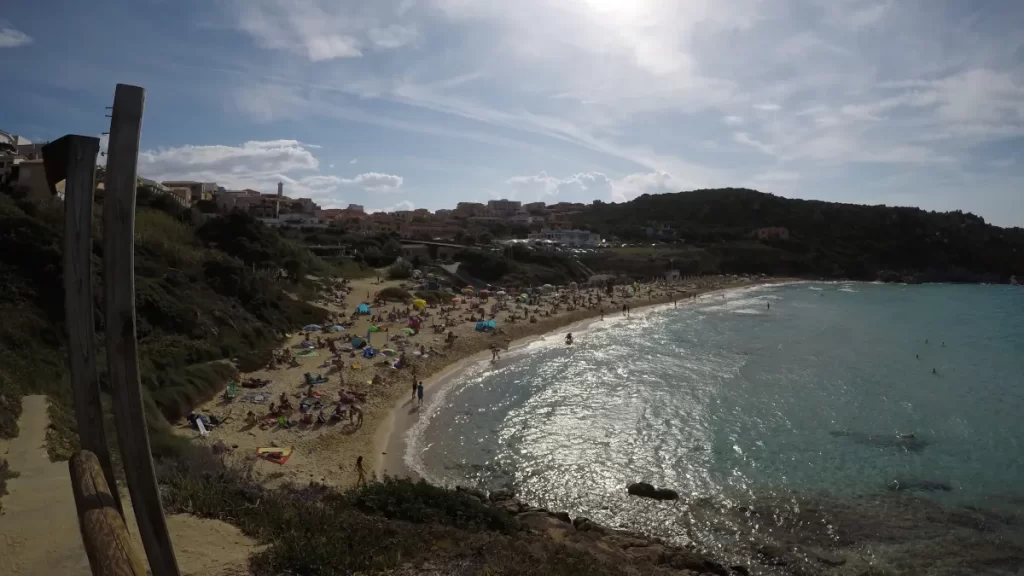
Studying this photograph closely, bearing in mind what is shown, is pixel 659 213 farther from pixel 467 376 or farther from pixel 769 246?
pixel 467 376

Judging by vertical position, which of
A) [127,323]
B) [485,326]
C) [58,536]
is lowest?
Answer: [58,536]

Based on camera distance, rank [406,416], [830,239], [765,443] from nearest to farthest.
→ 1. [765,443]
2. [406,416]
3. [830,239]

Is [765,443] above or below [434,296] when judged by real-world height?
below

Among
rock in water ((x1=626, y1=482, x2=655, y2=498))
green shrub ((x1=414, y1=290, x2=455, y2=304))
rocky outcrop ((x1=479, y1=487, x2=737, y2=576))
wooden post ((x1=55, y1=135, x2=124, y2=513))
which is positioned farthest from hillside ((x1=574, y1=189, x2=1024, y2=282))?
wooden post ((x1=55, y1=135, x2=124, y2=513))

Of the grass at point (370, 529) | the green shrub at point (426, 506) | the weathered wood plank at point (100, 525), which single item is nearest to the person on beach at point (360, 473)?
the grass at point (370, 529)

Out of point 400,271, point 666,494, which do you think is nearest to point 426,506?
point 666,494

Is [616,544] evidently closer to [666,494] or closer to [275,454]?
[666,494]
